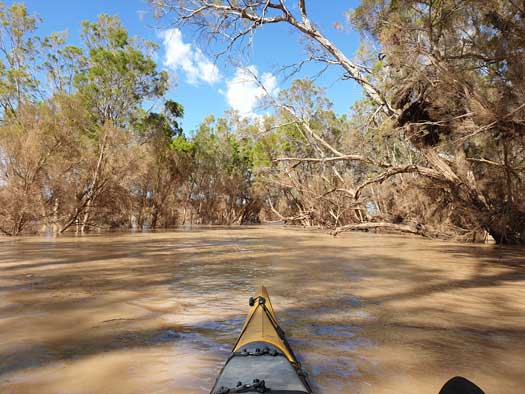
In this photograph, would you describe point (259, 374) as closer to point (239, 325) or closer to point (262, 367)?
point (262, 367)

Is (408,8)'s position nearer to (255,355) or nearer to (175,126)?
(255,355)

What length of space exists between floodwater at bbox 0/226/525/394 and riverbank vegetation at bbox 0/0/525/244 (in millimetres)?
3344

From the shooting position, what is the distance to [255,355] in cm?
198

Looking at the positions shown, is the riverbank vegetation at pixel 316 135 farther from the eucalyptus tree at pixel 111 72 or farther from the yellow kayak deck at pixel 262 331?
the yellow kayak deck at pixel 262 331

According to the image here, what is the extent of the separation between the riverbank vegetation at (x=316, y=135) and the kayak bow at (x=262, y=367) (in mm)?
5529

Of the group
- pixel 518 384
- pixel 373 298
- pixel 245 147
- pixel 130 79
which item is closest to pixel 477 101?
pixel 373 298

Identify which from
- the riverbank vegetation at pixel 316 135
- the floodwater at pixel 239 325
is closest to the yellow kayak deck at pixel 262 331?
the floodwater at pixel 239 325

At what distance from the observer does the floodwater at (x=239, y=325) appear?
7.18ft

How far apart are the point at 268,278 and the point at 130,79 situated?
65.4 feet

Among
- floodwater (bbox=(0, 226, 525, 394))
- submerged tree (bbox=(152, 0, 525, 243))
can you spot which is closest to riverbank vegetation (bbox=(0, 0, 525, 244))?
submerged tree (bbox=(152, 0, 525, 243))

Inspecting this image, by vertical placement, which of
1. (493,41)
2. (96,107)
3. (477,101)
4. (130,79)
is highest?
(130,79)

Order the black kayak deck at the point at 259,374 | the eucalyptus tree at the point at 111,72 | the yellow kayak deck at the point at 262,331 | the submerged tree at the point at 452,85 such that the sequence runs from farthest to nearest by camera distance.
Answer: the eucalyptus tree at the point at 111,72 < the submerged tree at the point at 452,85 < the yellow kayak deck at the point at 262,331 < the black kayak deck at the point at 259,374

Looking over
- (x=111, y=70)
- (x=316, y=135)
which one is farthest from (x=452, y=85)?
(x=111, y=70)

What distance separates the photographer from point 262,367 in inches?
72.7
